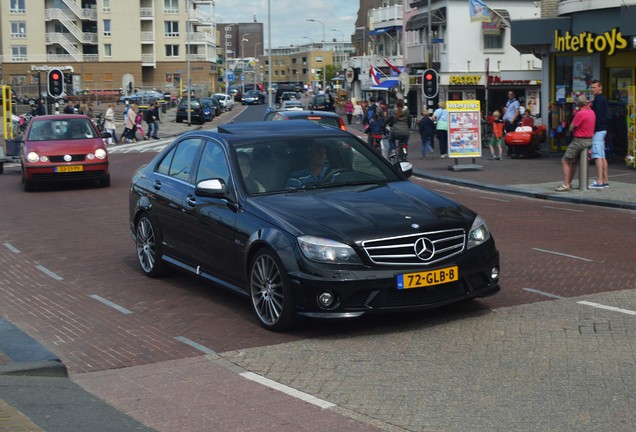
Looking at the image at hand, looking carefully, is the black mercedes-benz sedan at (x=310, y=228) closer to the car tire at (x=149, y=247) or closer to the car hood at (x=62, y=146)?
the car tire at (x=149, y=247)

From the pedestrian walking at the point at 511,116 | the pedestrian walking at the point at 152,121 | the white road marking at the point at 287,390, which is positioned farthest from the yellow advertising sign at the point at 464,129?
the pedestrian walking at the point at 152,121

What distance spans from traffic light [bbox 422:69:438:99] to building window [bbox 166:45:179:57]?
278 ft

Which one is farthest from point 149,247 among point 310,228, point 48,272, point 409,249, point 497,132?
point 497,132

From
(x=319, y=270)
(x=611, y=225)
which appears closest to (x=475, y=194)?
(x=611, y=225)

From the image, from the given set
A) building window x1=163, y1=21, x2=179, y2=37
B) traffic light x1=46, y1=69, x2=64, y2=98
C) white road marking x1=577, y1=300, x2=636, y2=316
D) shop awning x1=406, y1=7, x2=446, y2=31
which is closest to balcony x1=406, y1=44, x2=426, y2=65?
shop awning x1=406, y1=7, x2=446, y2=31

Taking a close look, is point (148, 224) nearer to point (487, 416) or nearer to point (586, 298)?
point (586, 298)

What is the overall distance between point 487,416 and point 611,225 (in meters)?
9.36

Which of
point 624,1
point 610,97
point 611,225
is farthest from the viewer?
point 610,97

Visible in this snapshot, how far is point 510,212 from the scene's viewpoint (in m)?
16.2

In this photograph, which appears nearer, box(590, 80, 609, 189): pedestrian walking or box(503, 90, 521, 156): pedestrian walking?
box(590, 80, 609, 189): pedestrian walking

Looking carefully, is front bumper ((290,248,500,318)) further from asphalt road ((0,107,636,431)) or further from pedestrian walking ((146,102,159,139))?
pedestrian walking ((146,102,159,139))

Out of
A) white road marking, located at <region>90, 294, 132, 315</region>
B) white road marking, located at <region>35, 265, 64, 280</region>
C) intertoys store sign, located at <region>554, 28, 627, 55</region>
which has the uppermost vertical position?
intertoys store sign, located at <region>554, 28, 627, 55</region>

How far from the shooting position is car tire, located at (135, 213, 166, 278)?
1016 cm

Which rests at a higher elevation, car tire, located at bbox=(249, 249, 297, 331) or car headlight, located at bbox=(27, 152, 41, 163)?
car headlight, located at bbox=(27, 152, 41, 163)
